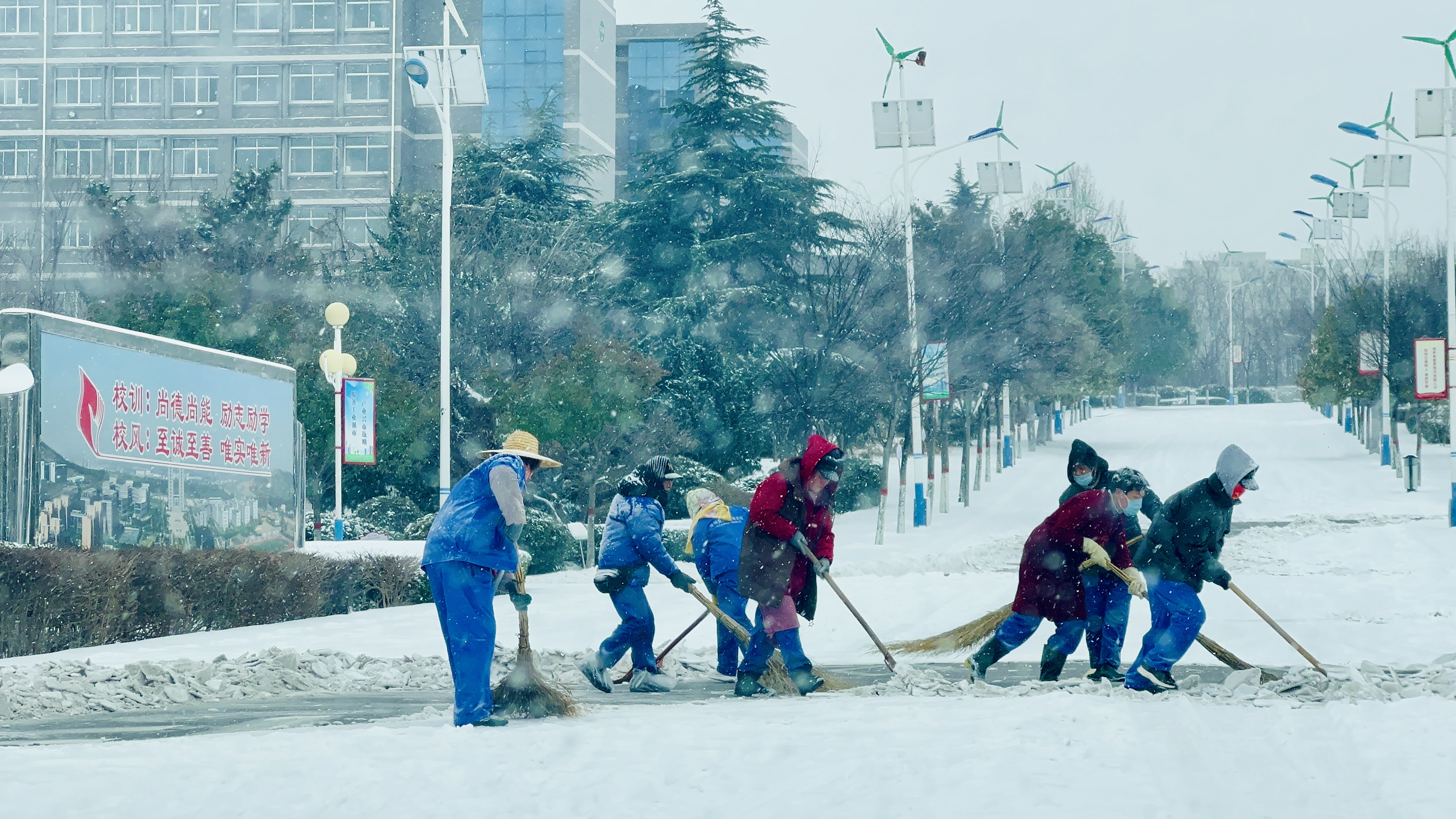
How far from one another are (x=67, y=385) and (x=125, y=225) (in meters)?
32.2

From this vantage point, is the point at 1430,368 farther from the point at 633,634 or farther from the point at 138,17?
the point at 138,17

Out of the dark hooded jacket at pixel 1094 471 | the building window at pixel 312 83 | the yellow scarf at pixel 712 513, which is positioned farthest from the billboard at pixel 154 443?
the building window at pixel 312 83

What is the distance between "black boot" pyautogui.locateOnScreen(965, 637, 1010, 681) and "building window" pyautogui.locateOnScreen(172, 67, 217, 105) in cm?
6761

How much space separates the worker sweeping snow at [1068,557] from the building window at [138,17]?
69625mm

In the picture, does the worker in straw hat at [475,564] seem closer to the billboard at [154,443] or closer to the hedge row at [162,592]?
the hedge row at [162,592]

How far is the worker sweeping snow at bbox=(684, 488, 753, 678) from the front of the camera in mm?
10789

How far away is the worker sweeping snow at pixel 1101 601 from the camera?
31.7ft

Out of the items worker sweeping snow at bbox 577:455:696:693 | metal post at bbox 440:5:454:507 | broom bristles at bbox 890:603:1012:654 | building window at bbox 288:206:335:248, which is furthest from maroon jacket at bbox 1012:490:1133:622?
building window at bbox 288:206:335:248

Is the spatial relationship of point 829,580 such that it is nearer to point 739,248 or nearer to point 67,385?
point 67,385

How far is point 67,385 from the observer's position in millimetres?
14156

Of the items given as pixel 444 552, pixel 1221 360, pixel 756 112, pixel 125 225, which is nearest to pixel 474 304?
pixel 756 112

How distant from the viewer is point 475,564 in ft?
25.8

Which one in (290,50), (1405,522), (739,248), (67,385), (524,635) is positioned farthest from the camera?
(290,50)

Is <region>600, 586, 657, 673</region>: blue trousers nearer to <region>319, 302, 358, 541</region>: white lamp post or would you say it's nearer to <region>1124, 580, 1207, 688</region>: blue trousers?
<region>1124, 580, 1207, 688</region>: blue trousers
